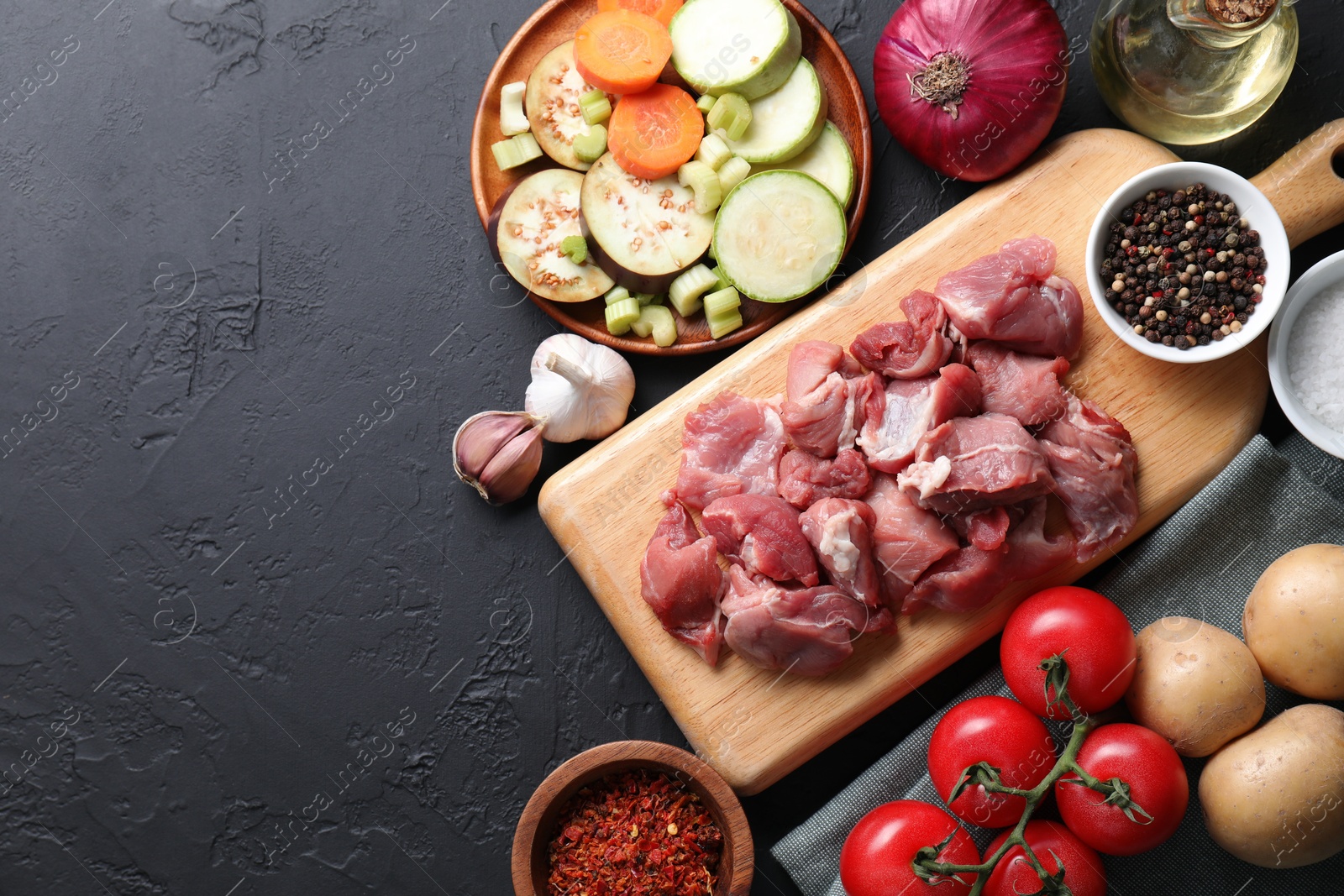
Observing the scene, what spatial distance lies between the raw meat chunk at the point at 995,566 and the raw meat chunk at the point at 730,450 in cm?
60

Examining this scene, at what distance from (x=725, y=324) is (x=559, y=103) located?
3.23 feet

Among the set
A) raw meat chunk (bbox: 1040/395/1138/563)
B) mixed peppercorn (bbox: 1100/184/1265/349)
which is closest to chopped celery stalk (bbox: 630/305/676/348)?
raw meat chunk (bbox: 1040/395/1138/563)

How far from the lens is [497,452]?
9.91ft

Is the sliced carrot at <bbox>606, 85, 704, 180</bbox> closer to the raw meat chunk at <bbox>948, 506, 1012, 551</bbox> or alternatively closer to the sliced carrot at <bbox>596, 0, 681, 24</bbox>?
the sliced carrot at <bbox>596, 0, 681, 24</bbox>

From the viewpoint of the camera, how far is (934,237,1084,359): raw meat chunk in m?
2.67

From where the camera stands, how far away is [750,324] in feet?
9.80

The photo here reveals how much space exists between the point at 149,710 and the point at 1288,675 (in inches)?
153

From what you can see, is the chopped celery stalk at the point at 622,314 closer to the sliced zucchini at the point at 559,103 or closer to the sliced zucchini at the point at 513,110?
the sliced zucchini at the point at 559,103

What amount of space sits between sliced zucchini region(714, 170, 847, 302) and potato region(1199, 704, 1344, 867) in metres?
1.91

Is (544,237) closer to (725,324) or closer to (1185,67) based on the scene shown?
(725,324)

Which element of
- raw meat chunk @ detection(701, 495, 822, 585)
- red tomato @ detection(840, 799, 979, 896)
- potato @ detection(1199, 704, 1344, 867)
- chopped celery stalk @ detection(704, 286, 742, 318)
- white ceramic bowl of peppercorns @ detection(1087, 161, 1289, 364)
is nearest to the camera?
potato @ detection(1199, 704, 1344, 867)

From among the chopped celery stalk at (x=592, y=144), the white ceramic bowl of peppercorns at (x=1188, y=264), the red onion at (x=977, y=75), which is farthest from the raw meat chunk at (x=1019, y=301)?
the chopped celery stalk at (x=592, y=144)

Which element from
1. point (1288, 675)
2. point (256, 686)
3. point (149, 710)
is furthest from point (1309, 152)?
point (149, 710)

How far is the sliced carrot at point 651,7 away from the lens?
2.93 m
